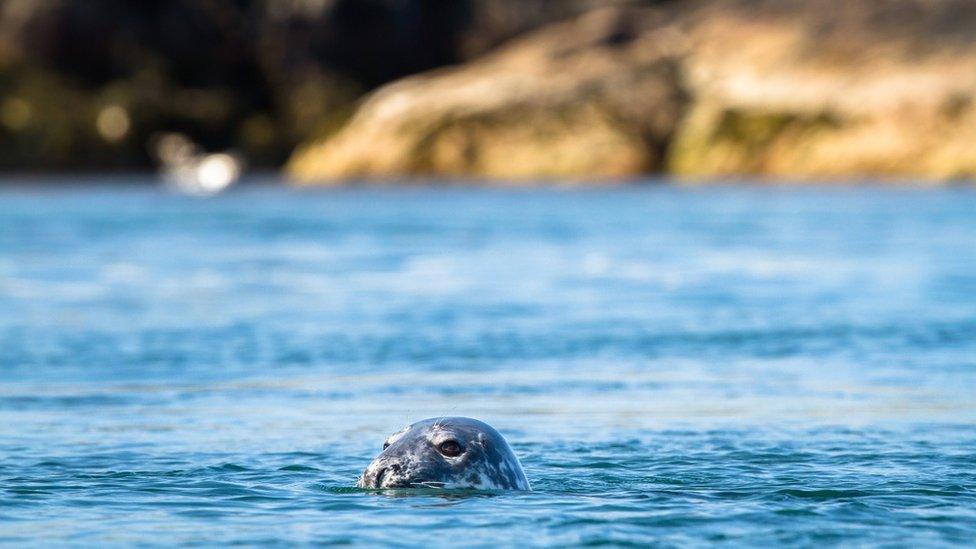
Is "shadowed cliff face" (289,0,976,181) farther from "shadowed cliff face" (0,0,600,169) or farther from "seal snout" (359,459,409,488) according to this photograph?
"seal snout" (359,459,409,488)

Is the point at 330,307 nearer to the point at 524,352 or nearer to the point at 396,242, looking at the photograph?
the point at 524,352

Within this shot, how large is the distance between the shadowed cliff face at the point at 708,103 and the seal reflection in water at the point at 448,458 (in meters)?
56.0

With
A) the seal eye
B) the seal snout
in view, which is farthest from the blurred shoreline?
the seal eye

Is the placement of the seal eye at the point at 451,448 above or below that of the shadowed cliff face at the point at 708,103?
below

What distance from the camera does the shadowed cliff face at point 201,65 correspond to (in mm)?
101938

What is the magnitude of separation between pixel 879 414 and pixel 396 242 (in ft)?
87.1

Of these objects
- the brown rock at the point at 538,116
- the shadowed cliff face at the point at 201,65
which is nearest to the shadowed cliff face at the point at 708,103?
the brown rock at the point at 538,116

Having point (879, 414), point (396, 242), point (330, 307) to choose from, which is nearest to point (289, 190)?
point (396, 242)

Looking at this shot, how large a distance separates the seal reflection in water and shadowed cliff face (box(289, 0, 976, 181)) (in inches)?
2206

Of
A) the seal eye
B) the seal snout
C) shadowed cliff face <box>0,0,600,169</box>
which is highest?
shadowed cliff face <box>0,0,600,169</box>

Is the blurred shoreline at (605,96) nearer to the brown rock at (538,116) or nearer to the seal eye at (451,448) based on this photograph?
the brown rock at (538,116)

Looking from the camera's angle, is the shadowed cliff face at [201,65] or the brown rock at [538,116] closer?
the brown rock at [538,116]

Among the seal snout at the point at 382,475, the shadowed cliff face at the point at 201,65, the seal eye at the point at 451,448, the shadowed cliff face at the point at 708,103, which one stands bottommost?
the seal snout at the point at 382,475

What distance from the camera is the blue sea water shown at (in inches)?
459
